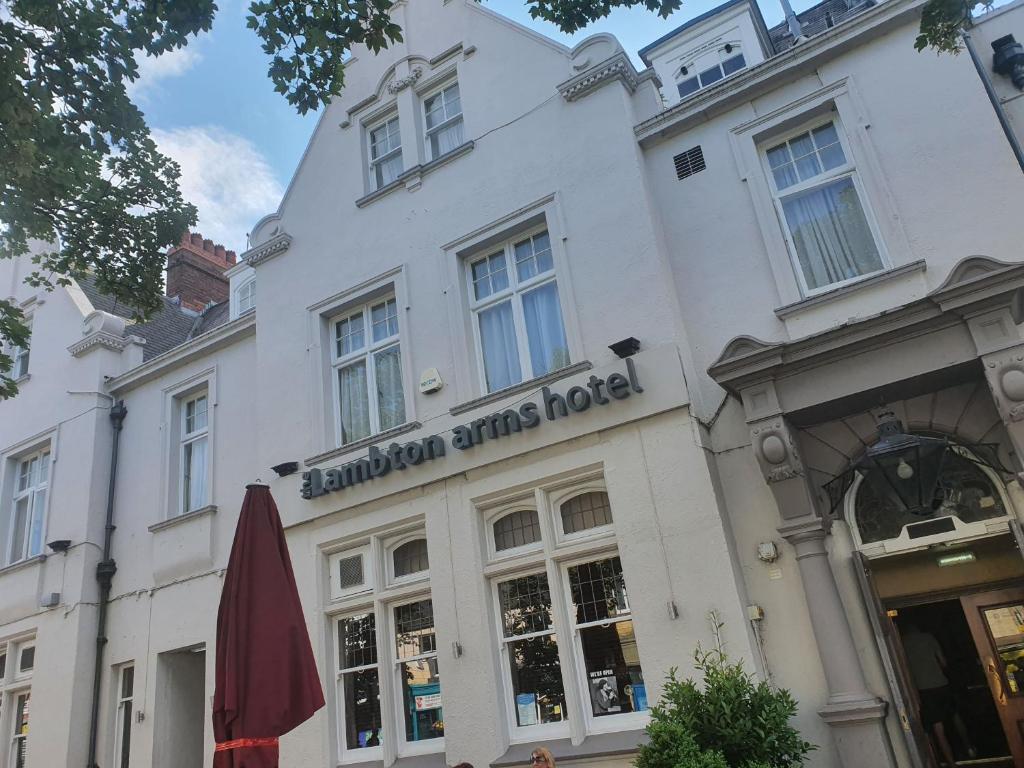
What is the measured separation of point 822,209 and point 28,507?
47.3 feet

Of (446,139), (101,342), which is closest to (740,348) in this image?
(446,139)

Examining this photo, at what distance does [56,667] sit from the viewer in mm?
12734

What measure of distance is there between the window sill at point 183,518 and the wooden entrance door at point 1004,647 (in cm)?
1020

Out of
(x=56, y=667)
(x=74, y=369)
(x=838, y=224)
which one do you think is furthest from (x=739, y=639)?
(x=74, y=369)

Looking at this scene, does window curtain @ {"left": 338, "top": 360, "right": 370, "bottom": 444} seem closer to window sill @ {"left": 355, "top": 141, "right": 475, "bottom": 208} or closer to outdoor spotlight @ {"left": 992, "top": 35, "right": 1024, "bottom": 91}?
window sill @ {"left": 355, "top": 141, "right": 475, "bottom": 208}

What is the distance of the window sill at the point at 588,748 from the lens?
7844 millimetres

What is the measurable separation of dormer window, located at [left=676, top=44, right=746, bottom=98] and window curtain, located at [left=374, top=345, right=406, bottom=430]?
539 cm

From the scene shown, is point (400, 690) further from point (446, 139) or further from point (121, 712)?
point (446, 139)

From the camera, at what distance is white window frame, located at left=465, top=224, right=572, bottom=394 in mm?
10008

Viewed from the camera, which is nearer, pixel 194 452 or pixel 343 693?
pixel 343 693

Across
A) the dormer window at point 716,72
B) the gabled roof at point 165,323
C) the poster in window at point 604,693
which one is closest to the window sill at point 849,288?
the dormer window at point 716,72

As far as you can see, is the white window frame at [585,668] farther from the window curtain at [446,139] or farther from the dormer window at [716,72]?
the dormer window at [716,72]

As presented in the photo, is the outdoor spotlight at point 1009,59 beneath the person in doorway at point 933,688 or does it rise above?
above

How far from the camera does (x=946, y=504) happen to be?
7691 millimetres
